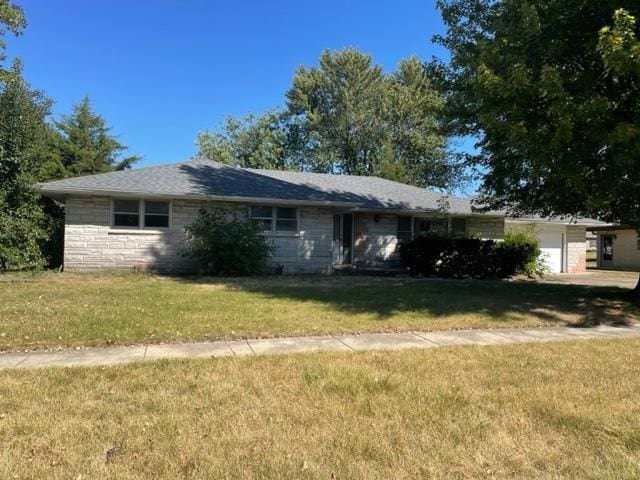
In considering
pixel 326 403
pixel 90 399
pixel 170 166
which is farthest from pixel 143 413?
pixel 170 166

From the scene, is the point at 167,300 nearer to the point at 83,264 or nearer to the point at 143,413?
the point at 143,413

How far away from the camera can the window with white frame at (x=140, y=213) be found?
16.2 m

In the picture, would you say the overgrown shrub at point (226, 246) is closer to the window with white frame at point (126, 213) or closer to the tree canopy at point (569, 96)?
the window with white frame at point (126, 213)

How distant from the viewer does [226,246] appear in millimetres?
15383

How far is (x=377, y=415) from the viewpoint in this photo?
435 cm

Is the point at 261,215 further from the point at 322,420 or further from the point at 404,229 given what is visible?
the point at 322,420

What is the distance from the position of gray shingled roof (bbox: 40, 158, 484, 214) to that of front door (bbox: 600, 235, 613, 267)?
43.9ft

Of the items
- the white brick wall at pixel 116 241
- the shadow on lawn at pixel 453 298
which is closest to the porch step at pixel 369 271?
the shadow on lawn at pixel 453 298

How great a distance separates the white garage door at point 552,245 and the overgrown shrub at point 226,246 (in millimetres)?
14739

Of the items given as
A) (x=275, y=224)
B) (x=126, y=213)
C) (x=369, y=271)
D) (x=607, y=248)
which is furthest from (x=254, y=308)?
(x=607, y=248)

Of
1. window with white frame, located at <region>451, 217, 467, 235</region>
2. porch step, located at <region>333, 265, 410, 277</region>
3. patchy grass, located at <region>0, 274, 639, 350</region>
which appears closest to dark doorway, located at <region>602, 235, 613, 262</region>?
window with white frame, located at <region>451, 217, 467, 235</region>

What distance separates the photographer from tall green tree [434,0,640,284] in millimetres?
8703

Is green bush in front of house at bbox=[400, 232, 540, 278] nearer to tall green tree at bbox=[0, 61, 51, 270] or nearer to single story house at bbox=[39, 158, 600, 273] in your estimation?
single story house at bbox=[39, 158, 600, 273]

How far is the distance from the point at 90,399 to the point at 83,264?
12.6m
